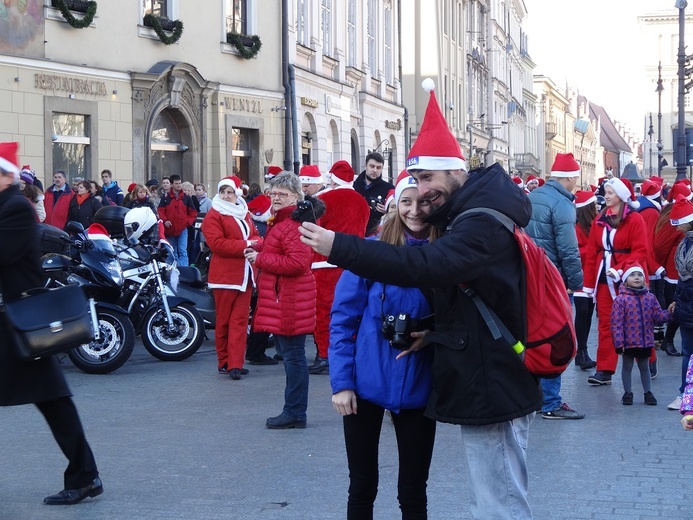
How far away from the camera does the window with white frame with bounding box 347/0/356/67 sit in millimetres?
35031

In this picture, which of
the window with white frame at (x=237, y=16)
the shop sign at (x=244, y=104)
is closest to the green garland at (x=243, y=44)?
the window with white frame at (x=237, y=16)

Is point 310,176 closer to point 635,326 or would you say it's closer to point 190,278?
point 190,278

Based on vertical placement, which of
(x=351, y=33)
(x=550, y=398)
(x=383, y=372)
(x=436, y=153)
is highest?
(x=351, y=33)

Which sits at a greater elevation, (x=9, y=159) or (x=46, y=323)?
(x=9, y=159)

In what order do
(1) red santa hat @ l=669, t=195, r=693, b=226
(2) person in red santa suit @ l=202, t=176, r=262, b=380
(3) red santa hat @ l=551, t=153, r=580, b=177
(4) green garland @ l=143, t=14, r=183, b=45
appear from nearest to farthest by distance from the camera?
(3) red santa hat @ l=551, t=153, r=580, b=177 < (1) red santa hat @ l=669, t=195, r=693, b=226 < (2) person in red santa suit @ l=202, t=176, r=262, b=380 < (4) green garland @ l=143, t=14, r=183, b=45

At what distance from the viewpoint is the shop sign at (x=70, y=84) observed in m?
19.9

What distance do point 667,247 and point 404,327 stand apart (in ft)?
29.3

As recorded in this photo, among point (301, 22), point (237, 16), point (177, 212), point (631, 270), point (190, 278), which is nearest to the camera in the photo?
point (631, 270)

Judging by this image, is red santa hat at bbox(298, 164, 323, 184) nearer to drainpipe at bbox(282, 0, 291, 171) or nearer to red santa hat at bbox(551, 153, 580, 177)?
red santa hat at bbox(551, 153, 580, 177)

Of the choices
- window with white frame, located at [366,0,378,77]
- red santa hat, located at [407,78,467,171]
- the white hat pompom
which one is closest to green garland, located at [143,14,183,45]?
window with white frame, located at [366,0,378,77]

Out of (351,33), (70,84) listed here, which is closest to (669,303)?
(70,84)

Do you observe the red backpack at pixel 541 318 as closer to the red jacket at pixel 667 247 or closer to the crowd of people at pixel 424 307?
the crowd of people at pixel 424 307

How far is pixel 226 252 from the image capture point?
34.2ft

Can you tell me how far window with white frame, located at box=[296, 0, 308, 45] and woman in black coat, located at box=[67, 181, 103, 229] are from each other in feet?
44.8
